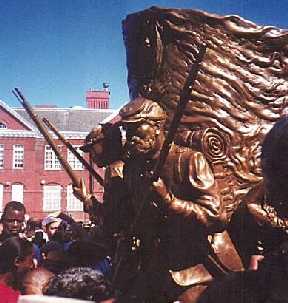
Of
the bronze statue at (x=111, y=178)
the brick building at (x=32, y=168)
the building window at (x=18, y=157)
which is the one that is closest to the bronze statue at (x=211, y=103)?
the bronze statue at (x=111, y=178)

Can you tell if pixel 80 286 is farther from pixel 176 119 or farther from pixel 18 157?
pixel 18 157

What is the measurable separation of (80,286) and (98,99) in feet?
110

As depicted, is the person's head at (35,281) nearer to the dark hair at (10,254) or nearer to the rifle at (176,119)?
the dark hair at (10,254)

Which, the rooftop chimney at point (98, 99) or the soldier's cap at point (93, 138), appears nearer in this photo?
the soldier's cap at point (93, 138)

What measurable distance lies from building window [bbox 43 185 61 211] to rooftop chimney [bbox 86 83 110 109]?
221 inches

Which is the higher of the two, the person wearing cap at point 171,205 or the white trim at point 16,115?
the white trim at point 16,115

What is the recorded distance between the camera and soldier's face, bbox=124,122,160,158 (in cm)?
379

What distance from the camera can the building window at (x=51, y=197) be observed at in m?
33.9

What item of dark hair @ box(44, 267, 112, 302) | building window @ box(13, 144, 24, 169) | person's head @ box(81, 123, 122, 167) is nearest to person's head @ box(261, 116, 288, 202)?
dark hair @ box(44, 267, 112, 302)

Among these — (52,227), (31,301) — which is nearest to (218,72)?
(31,301)

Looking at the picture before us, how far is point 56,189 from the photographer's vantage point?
34.3 m

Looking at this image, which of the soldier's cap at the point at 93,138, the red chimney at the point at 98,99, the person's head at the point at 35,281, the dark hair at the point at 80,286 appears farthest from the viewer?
the red chimney at the point at 98,99

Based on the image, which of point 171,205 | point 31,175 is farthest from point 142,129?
point 31,175

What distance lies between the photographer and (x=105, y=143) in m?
4.54
